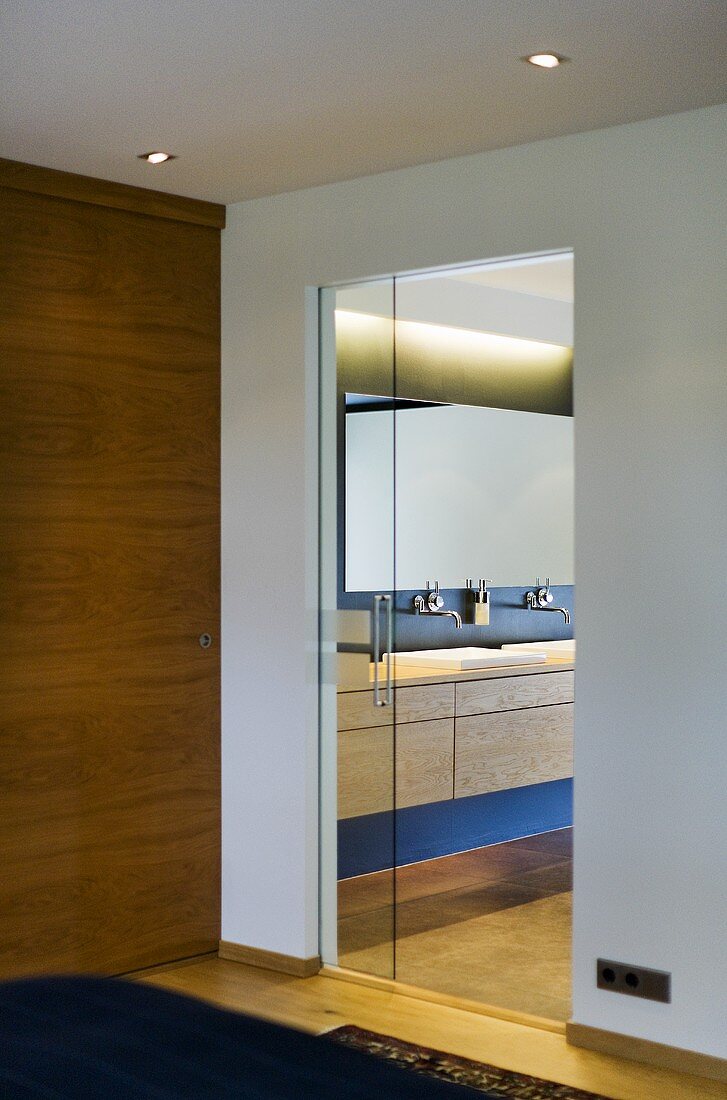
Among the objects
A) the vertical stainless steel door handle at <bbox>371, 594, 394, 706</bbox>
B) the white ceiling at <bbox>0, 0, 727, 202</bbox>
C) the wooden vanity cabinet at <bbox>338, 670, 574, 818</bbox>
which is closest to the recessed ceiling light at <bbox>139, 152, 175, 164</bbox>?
the white ceiling at <bbox>0, 0, 727, 202</bbox>

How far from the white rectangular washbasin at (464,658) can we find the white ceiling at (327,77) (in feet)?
7.44

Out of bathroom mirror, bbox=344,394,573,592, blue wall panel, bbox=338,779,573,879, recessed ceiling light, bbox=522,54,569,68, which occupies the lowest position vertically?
blue wall panel, bbox=338,779,573,879

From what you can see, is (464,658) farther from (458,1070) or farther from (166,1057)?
(166,1057)

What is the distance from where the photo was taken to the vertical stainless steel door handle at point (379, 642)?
4.26 m

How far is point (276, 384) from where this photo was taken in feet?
14.6

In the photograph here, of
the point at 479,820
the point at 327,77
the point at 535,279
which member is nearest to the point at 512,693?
the point at 479,820

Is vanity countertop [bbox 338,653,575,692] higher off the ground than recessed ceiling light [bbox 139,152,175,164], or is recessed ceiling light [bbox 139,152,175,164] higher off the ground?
recessed ceiling light [bbox 139,152,175,164]

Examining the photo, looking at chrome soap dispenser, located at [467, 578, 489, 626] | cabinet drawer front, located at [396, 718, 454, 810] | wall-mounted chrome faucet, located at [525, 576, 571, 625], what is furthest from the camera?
wall-mounted chrome faucet, located at [525, 576, 571, 625]

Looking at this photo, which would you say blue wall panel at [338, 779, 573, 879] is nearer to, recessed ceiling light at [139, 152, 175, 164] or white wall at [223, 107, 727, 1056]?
white wall at [223, 107, 727, 1056]

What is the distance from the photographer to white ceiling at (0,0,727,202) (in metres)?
2.87

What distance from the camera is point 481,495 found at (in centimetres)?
634

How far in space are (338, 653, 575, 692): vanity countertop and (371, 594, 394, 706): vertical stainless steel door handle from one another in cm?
2

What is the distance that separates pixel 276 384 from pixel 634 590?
58.7 inches

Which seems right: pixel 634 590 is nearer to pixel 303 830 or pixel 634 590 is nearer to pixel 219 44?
pixel 303 830
